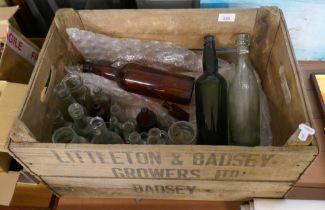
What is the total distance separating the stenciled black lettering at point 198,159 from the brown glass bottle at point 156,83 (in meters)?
0.21

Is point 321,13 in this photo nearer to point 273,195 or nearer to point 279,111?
point 279,111

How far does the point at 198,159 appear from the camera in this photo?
64cm

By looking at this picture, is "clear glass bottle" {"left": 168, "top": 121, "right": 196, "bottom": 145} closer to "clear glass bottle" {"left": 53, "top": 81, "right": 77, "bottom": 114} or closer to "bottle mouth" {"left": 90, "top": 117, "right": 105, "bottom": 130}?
"bottle mouth" {"left": 90, "top": 117, "right": 105, "bottom": 130}

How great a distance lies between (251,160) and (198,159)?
0.34 feet

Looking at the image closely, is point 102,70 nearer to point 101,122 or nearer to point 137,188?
point 101,122

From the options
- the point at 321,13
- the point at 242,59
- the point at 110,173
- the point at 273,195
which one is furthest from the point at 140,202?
the point at 321,13

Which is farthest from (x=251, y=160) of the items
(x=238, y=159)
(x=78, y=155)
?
(x=78, y=155)

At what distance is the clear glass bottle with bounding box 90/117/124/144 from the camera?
69 cm

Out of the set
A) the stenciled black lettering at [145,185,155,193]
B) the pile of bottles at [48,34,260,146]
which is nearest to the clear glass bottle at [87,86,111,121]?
the pile of bottles at [48,34,260,146]

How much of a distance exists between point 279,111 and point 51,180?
593 millimetres

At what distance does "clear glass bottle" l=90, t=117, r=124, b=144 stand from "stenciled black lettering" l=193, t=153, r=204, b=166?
189 mm

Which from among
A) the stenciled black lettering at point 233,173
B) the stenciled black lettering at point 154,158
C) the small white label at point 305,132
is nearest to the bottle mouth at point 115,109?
the stenciled black lettering at point 154,158

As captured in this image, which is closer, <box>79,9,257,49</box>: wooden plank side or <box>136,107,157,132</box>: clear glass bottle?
<box>136,107,157,132</box>: clear glass bottle

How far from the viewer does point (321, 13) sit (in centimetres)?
93
